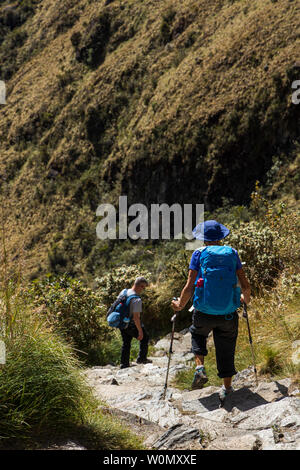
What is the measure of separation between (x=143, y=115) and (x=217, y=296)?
102 ft

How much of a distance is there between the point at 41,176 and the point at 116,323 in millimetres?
35741

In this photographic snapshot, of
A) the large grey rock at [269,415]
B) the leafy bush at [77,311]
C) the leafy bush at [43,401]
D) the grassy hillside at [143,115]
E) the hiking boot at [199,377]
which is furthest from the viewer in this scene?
the grassy hillside at [143,115]

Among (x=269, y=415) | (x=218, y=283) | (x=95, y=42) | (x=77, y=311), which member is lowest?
(x=77, y=311)

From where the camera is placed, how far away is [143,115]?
34.5 m

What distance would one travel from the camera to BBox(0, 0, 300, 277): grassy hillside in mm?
24859

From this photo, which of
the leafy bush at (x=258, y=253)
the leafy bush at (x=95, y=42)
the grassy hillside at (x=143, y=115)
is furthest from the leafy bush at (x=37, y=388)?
the leafy bush at (x=95, y=42)

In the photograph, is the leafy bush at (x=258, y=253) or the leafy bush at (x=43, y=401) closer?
the leafy bush at (x=43, y=401)

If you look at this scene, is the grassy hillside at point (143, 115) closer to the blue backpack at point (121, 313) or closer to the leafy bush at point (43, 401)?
the blue backpack at point (121, 313)

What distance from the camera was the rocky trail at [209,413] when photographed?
140 inches

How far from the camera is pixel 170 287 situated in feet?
35.6

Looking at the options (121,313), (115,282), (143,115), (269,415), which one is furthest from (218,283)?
(143,115)

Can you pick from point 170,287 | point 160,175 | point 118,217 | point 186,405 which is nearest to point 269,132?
point 160,175

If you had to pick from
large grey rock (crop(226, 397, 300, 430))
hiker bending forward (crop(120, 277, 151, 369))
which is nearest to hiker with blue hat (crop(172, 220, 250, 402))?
large grey rock (crop(226, 397, 300, 430))

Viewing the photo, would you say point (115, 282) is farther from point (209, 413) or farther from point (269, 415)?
point (269, 415)
